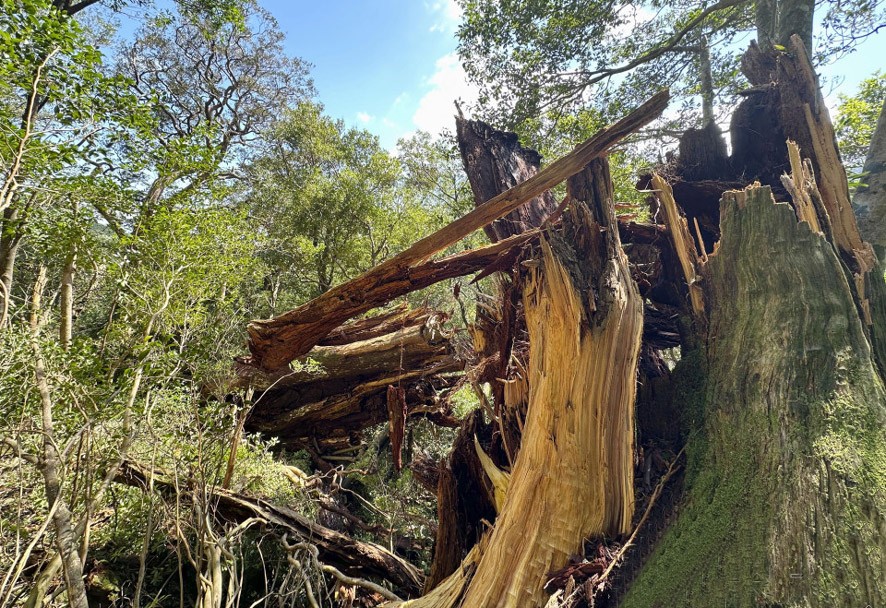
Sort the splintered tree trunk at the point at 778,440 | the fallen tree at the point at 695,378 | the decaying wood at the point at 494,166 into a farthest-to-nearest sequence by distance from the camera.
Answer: the decaying wood at the point at 494,166, the fallen tree at the point at 695,378, the splintered tree trunk at the point at 778,440

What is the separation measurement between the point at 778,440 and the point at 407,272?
216 centimetres

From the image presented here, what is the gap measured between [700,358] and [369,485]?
474 cm

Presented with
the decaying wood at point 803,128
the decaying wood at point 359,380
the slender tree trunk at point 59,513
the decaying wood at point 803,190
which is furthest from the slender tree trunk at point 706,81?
the slender tree trunk at point 59,513

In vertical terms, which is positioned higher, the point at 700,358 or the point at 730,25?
the point at 730,25

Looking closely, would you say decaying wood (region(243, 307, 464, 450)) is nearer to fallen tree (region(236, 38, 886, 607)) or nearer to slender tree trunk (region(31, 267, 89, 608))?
fallen tree (region(236, 38, 886, 607))

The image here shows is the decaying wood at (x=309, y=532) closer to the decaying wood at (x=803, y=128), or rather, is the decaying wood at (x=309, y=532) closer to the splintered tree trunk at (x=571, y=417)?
the splintered tree trunk at (x=571, y=417)

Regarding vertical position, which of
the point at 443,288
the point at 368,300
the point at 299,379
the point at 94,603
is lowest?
the point at 94,603

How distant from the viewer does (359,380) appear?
5.64 m

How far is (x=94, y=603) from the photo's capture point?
10.6 ft

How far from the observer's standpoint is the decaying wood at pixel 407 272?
2.48 m

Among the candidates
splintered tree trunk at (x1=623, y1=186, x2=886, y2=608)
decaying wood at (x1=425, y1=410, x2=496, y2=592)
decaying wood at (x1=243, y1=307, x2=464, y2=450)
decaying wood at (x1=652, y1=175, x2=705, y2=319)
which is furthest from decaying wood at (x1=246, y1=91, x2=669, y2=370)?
decaying wood at (x1=243, y1=307, x2=464, y2=450)

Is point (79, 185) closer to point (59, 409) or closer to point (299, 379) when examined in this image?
point (59, 409)

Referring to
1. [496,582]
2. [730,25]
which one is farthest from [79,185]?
[730,25]

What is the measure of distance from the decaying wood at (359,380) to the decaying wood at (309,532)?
1.72 meters
